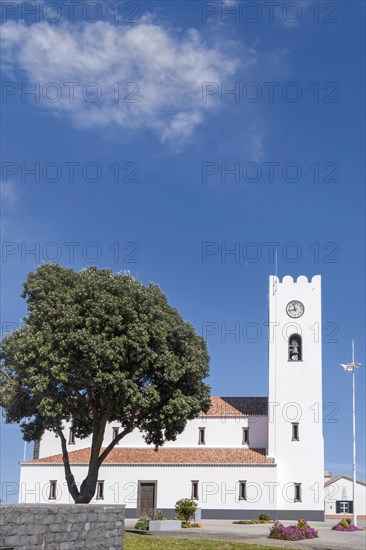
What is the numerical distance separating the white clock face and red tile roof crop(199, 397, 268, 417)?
27.2 ft

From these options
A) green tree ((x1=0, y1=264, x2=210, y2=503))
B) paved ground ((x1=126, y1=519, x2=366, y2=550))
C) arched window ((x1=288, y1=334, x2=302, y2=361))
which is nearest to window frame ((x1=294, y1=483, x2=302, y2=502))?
arched window ((x1=288, y1=334, x2=302, y2=361))

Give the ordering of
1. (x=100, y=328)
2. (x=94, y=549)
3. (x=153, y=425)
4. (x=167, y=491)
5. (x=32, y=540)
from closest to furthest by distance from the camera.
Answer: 1. (x=32, y=540)
2. (x=94, y=549)
3. (x=100, y=328)
4. (x=153, y=425)
5. (x=167, y=491)

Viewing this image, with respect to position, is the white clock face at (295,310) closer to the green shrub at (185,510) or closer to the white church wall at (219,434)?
the white church wall at (219,434)

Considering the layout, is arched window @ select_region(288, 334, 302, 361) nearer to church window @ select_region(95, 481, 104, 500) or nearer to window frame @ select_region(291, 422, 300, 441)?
window frame @ select_region(291, 422, 300, 441)

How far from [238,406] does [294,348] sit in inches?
291

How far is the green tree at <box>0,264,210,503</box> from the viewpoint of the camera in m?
37.2

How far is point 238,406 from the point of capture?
63031 mm

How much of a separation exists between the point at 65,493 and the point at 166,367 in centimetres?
2559

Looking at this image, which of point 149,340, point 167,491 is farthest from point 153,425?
point 167,491

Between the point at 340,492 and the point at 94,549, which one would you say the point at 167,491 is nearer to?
the point at 340,492

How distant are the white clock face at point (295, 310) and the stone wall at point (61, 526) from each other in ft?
135

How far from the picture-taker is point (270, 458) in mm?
58281

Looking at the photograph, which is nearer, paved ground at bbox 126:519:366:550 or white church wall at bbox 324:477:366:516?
paved ground at bbox 126:519:366:550

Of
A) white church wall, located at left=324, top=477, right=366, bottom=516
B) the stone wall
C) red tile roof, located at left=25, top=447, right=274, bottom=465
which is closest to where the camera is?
the stone wall
